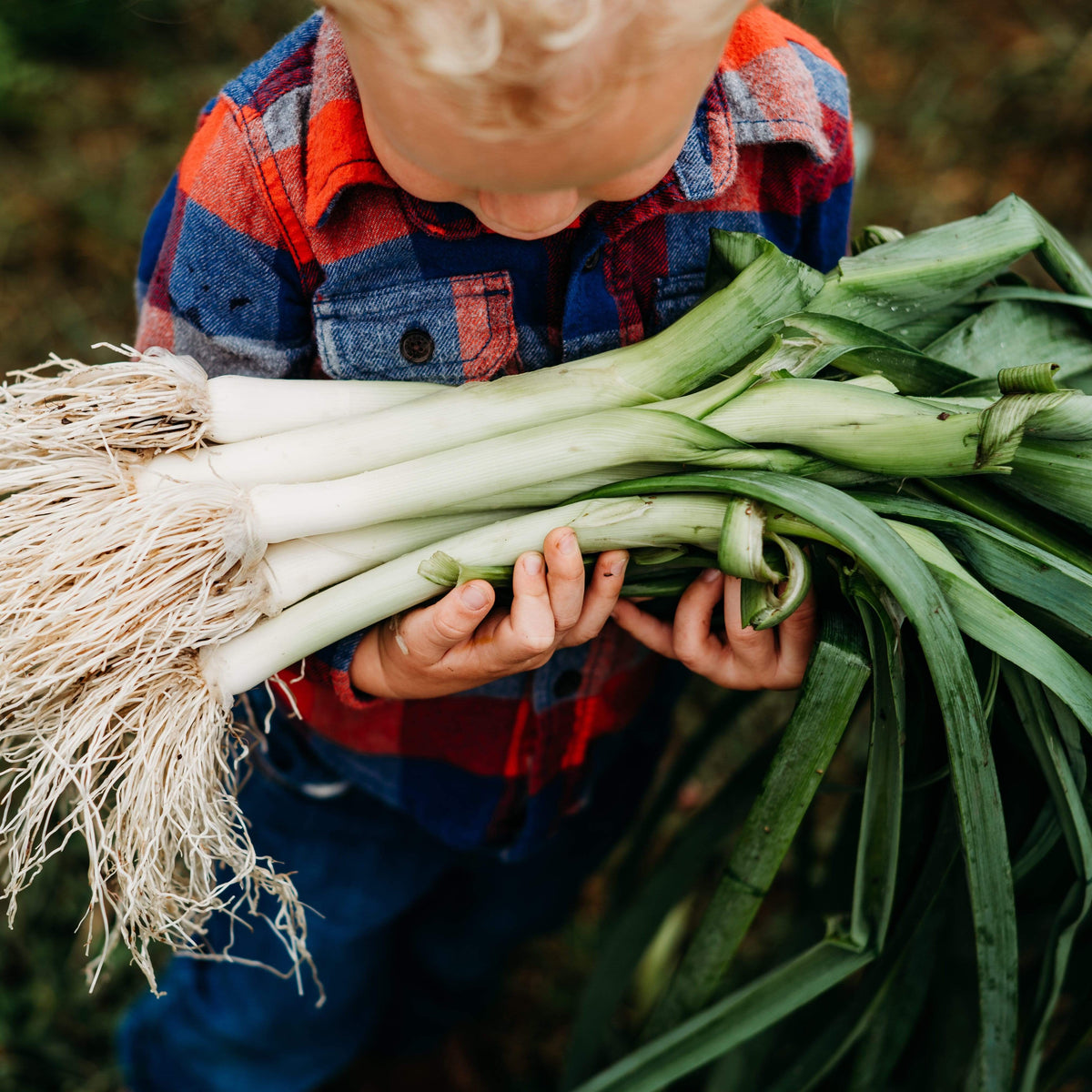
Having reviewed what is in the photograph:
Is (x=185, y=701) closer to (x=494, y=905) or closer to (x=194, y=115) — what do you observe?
(x=494, y=905)

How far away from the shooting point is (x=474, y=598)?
26.3 inches

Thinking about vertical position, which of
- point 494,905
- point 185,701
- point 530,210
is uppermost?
point 530,210

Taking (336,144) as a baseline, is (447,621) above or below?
below

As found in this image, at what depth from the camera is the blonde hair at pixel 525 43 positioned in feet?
1.43

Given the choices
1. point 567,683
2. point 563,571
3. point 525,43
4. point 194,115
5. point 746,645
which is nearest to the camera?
point 525,43

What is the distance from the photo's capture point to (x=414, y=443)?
0.70m

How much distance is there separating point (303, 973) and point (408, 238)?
34.5 inches

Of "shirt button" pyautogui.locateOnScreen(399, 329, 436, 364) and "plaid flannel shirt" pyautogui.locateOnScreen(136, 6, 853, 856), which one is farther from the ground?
"plaid flannel shirt" pyautogui.locateOnScreen(136, 6, 853, 856)

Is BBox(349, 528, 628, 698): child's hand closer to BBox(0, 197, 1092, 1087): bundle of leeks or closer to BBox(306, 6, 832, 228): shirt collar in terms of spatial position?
BBox(0, 197, 1092, 1087): bundle of leeks

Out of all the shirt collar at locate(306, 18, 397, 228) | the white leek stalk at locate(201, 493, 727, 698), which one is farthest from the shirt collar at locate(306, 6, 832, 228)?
the white leek stalk at locate(201, 493, 727, 698)

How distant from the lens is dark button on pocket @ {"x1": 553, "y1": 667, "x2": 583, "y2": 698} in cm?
88

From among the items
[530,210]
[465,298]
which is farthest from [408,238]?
[530,210]

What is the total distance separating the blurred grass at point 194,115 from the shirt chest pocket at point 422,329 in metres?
1.35

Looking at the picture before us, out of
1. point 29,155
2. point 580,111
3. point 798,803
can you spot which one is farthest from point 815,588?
point 29,155
